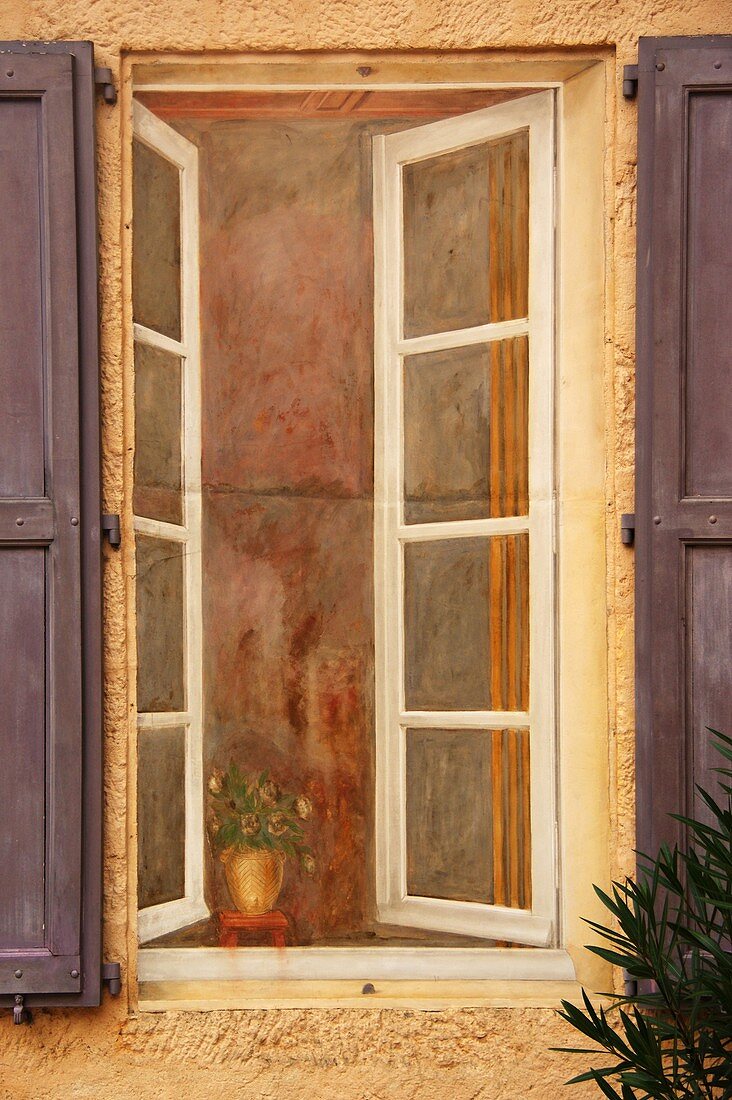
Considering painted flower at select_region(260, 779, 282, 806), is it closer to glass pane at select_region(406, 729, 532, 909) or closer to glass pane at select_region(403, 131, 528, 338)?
glass pane at select_region(406, 729, 532, 909)

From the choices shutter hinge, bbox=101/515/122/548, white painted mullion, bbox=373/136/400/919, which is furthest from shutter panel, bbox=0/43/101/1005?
white painted mullion, bbox=373/136/400/919

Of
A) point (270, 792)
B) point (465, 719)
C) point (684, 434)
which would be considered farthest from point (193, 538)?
point (684, 434)

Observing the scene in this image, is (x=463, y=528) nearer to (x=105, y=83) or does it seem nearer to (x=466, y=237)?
(x=466, y=237)

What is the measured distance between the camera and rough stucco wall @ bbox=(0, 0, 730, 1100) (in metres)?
2.45

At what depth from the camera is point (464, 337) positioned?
264cm

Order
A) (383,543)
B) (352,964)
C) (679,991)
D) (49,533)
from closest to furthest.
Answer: (679,991)
(49,533)
(352,964)
(383,543)

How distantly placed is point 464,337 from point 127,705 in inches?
44.6

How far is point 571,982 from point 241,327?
65.0 inches

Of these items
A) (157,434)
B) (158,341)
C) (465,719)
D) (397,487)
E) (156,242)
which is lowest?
(465,719)

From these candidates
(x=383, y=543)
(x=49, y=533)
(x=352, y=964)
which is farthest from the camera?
(x=383, y=543)

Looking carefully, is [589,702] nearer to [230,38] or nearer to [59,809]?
[59,809]

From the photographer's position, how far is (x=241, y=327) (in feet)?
8.66

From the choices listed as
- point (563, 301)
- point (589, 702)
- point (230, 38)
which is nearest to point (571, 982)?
point (589, 702)

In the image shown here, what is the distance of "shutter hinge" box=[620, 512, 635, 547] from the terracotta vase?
106 cm
